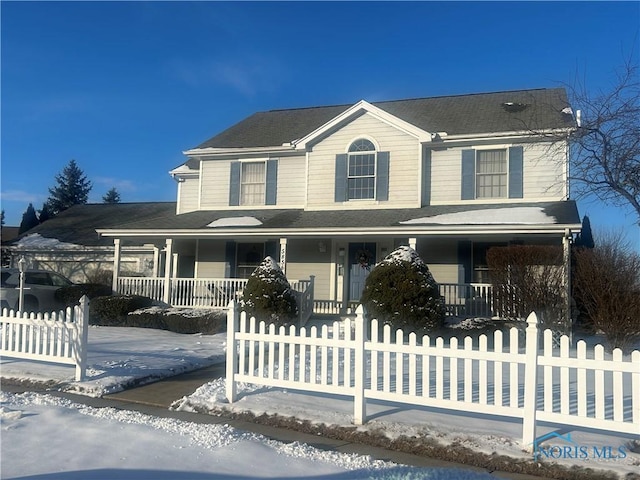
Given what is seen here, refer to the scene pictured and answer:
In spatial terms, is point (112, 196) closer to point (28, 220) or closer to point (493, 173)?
point (28, 220)

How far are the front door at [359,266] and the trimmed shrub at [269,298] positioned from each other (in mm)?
3989

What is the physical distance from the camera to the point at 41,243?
2656cm

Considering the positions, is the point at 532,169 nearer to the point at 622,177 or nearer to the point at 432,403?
the point at 622,177

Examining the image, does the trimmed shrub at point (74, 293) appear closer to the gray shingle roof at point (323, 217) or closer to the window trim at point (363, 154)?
the gray shingle roof at point (323, 217)

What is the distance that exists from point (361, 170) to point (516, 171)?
438cm

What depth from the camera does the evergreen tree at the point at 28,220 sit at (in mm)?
50066

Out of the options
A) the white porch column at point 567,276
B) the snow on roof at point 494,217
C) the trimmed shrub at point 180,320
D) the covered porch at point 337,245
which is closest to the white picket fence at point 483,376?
the white porch column at point 567,276

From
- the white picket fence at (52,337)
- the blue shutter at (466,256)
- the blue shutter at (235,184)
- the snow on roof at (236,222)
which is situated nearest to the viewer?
the white picket fence at (52,337)

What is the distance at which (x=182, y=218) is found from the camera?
59.8 feet

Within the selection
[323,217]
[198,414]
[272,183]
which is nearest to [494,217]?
[323,217]

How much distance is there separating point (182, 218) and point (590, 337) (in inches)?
480

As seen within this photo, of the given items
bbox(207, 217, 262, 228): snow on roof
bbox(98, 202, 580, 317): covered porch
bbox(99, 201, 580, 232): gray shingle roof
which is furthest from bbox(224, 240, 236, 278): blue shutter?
bbox(207, 217, 262, 228): snow on roof

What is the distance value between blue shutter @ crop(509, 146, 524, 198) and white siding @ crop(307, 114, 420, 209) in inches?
101

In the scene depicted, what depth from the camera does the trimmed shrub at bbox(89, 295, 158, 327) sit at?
15359 mm
